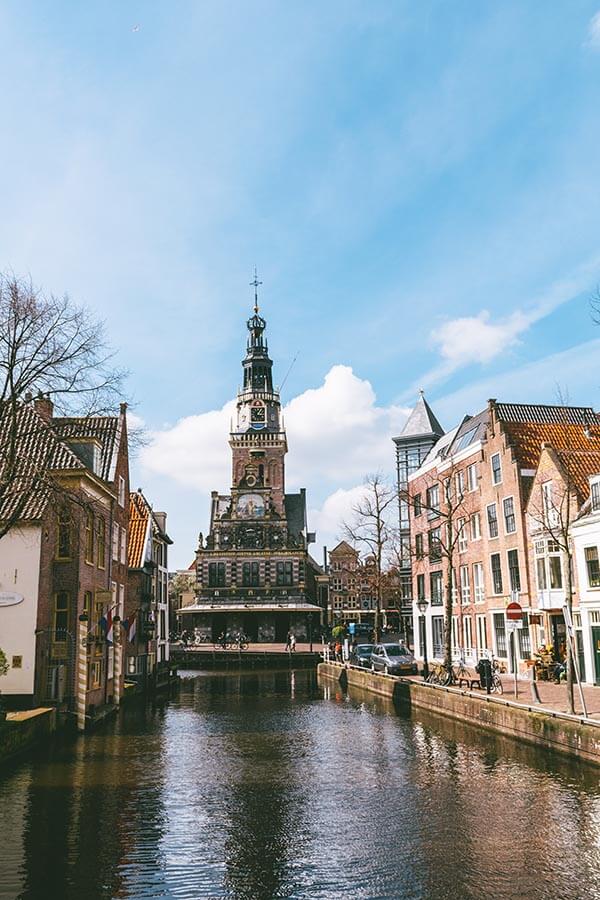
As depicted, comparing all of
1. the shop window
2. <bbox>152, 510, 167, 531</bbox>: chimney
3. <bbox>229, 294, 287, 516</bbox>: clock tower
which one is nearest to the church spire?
<bbox>229, 294, 287, 516</bbox>: clock tower

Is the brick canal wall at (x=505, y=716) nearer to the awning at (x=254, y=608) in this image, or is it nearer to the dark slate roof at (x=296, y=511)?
the awning at (x=254, y=608)

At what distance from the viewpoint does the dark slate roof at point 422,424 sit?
284 ft

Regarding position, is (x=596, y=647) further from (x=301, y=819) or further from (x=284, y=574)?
(x=284, y=574)

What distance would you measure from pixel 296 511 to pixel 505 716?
87.1 m

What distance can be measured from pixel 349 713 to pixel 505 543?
13.5 metres

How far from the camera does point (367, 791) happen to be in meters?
17.8

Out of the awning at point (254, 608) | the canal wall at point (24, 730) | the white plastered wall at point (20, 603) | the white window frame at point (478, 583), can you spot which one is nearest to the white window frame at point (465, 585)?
the white window frame at point (478, 583)

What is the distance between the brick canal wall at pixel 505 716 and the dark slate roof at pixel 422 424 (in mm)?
49358

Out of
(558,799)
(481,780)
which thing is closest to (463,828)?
(558,799)

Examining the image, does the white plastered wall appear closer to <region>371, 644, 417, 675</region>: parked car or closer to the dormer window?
the dormer window

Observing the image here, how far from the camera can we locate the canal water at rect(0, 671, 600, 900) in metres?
11.9

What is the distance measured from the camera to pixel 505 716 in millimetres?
24797

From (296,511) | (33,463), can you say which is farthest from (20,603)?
(296,511)

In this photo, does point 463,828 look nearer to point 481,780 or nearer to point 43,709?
point 481,780
